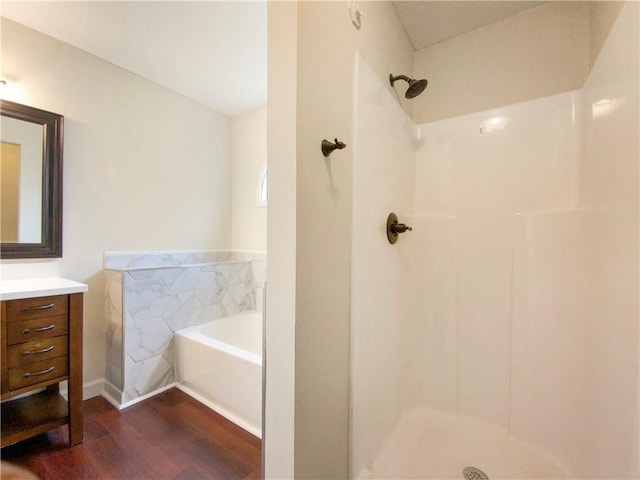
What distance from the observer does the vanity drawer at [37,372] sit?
1310 millimetres

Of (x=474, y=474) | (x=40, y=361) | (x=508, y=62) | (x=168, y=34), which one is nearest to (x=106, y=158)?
(x=168, y=34)

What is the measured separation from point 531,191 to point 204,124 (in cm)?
270

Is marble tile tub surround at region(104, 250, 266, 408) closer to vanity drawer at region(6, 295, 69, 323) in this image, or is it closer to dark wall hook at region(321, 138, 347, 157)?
vanity drawer at region(6, 295, 69, 323)

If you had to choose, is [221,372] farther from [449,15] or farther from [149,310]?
[449,15]

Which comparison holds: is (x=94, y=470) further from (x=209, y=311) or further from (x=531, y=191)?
(x=531, y=191)

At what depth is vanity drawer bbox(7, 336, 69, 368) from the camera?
130 cm

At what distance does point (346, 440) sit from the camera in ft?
3.12

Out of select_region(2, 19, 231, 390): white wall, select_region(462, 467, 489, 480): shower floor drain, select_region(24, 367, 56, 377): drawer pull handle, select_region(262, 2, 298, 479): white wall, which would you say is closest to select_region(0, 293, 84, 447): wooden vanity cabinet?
select_region(24, 367, 56, 377): drawer pull handle

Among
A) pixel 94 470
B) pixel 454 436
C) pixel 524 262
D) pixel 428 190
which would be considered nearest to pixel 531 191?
pixel 524 262

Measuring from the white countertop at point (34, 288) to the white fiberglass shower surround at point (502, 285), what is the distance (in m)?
1.53

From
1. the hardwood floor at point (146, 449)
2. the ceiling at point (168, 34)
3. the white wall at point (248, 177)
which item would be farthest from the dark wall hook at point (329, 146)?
the white wall at point (248, 177)

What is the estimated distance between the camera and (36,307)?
135 centimetres

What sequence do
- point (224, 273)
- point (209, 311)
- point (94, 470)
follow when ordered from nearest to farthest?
1. point (94, 470)
2. point (209, 311)
3. point (224, 273)

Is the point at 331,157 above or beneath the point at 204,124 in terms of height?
beneath
